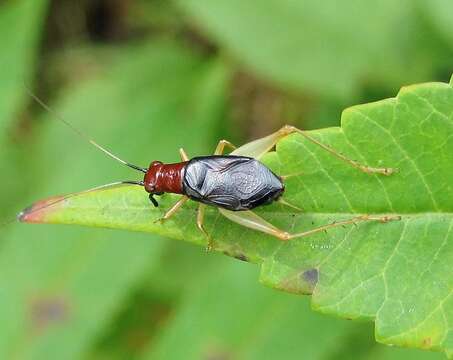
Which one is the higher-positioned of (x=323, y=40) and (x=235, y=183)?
(x=235, y=183)

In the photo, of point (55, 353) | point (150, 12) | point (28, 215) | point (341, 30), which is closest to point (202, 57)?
point (150, 12)

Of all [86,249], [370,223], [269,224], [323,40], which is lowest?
[86,249]

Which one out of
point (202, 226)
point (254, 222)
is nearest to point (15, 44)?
point (202, 226)

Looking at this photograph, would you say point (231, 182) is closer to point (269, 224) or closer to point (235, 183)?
point (235, 183)

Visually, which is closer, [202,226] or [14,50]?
[202,226]

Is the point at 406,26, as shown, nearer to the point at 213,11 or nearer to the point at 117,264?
the point at 213,11

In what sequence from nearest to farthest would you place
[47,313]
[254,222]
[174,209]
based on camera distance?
[254,222]
[174,209]
[47,313]

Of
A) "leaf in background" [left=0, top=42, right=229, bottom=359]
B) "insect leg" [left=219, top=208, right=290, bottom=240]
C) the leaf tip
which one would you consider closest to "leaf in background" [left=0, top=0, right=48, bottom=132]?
"leaf in background" [left=0, top=42, right=229, bottom=359]
